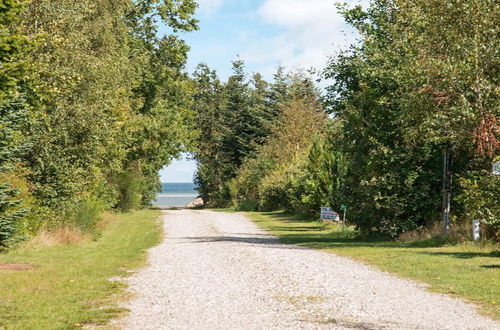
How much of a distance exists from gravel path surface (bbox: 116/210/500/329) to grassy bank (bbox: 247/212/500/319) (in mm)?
546

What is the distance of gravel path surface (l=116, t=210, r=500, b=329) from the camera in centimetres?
1030

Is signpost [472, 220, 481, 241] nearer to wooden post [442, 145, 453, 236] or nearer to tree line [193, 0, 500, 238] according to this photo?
tree line [193, 0, 500, 238]

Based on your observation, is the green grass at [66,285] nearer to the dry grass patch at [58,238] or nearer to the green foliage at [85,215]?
the dry grass patch at [58,238]

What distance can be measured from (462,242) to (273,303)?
13621 mm

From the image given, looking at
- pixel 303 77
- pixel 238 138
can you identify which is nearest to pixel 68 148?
pixel 238 138

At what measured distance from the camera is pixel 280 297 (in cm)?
1286

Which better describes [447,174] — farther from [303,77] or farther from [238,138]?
[303,77]

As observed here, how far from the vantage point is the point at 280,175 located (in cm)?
6131

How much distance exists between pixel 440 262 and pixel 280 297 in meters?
7.50

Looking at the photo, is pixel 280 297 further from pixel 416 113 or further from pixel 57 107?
pixel 57 107

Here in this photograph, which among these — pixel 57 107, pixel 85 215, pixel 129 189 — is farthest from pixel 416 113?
pixel 129 189

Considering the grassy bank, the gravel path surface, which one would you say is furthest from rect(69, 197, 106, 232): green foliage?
the gravel path surface

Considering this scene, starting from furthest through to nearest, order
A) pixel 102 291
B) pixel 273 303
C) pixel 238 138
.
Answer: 1. pixel 238 138
2. pixel 102 291
3. pixel 273 303

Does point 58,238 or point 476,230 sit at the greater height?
point 476,230
